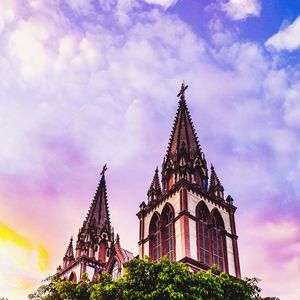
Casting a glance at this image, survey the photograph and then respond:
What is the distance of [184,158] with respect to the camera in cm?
3512

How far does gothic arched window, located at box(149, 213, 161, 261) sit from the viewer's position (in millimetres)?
31953

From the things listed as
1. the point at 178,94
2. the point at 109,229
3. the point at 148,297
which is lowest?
the point at 148,297

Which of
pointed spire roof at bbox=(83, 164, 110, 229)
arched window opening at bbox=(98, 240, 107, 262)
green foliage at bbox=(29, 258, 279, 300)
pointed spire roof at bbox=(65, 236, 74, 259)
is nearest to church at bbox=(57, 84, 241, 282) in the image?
arched window opening at bbox=(98, 240, 107, 262)

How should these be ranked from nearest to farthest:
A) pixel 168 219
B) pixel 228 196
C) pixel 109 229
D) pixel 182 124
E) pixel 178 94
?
pixel 168 219 → pixel 228 196 → pixel 182 124 → pixel 178 94 → pixel 109 229

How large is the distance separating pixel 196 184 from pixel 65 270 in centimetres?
1751

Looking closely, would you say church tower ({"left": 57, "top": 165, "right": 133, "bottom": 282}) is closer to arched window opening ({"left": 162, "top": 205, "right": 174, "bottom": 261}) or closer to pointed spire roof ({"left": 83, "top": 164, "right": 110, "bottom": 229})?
pointed spire roof ({"left": 83, "top": 164, "right": 110, "bottom": 229})

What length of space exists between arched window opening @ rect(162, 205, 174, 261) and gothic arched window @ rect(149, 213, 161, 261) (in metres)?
0.65

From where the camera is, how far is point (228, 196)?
116 ft

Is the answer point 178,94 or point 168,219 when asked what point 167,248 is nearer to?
point 168,219

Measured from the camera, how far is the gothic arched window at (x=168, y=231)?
1206 inches

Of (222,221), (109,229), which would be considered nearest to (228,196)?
(222,221)

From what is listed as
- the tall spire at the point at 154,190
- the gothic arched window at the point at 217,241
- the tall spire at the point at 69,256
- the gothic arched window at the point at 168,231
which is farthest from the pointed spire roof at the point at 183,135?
the tall spire at the point at 69,256

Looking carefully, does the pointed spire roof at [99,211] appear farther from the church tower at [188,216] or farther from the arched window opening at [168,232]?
the arched window opening at [168,232]

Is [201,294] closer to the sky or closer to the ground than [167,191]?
closer to the ground
